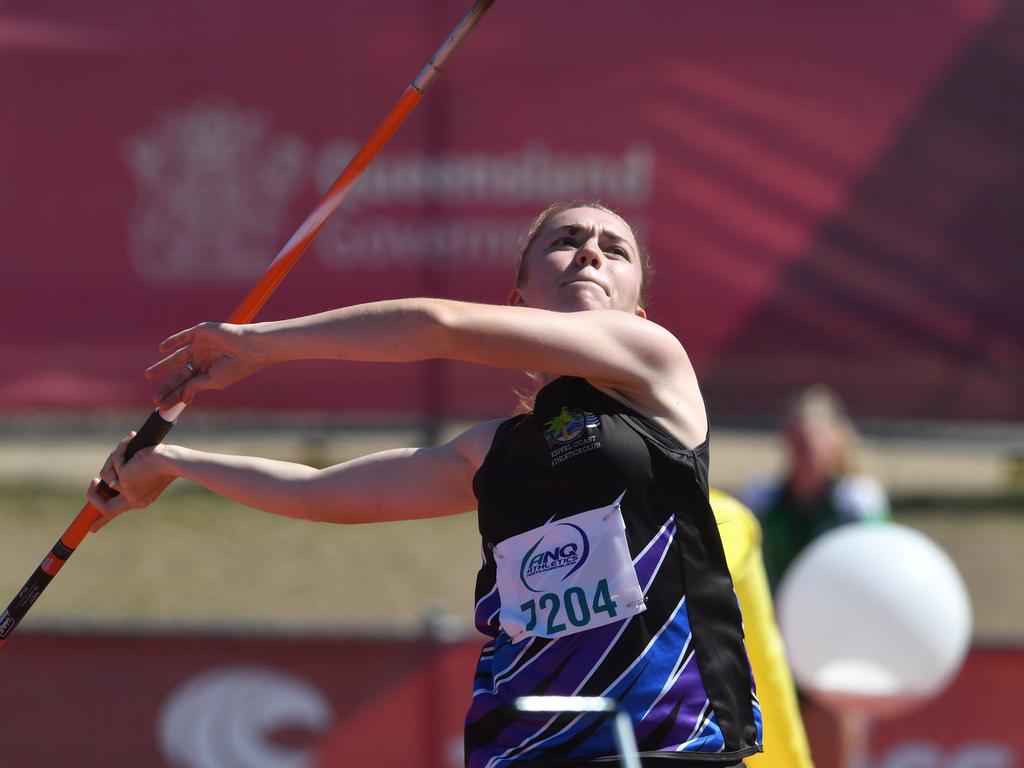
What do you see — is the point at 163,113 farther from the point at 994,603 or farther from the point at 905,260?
the point at 994,603

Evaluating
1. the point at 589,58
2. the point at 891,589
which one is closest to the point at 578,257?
the point at 891,589

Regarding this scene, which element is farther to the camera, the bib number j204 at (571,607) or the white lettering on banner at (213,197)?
the white lettering on banner at (213,197)

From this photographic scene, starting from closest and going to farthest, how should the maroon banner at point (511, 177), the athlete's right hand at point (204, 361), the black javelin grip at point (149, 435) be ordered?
1. the athlete's right hand at point (204, 361)
2. the black javelin grip at point (149, 435)
3. the maroon banner at point (511, 177)

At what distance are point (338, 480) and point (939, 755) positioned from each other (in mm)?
3209

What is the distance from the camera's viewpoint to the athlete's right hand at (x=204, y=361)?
2.30 m

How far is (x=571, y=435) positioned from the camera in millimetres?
2293

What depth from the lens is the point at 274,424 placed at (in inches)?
210

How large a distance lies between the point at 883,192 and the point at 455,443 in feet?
10.7

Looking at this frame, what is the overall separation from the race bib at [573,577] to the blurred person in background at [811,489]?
2901 mm

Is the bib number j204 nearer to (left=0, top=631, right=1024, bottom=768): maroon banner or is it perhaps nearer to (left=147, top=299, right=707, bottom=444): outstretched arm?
(left=147, top=299, right=707, bottom=444): outstretched arm

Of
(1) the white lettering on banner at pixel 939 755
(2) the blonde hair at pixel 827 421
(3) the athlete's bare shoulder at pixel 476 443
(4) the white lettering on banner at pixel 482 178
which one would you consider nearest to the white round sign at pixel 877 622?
(2) the blonde hair at pixel 827 421

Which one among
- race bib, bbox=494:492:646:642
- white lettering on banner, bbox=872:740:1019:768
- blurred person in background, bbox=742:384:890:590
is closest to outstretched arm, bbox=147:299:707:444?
race bib, bbox=494:492:646:642

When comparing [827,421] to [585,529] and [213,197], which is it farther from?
[585,529]

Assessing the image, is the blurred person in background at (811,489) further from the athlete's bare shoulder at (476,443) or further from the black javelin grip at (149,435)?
the black javelin grip at (149,435)
